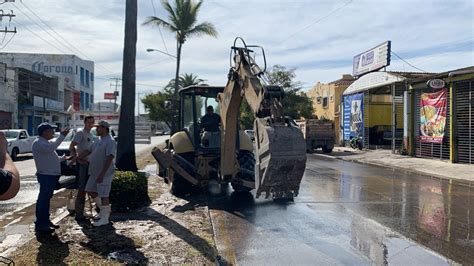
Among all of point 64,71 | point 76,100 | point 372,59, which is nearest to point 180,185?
point 372,59

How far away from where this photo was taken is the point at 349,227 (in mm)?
8242

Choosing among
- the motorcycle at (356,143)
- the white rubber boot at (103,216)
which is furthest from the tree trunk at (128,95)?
the motorcycle at (356,143)

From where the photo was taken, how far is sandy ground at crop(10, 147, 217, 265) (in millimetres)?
5992

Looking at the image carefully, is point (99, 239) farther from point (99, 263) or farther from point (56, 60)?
point (56, 60)

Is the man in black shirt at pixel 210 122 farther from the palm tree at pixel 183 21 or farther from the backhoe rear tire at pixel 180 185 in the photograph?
the palm tree at pixel 183 21

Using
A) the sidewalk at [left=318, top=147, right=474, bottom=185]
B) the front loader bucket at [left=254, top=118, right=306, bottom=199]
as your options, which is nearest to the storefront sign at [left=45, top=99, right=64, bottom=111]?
the sidewalk at [left=318, top=147, right=474, bottom=185]

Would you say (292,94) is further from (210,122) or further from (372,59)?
(210,122)

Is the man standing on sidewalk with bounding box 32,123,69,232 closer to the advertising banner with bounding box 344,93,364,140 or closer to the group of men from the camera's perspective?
the group of men

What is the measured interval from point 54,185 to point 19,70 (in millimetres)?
37823

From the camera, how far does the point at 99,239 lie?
692cm

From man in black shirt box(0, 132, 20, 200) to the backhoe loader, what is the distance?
3759mm

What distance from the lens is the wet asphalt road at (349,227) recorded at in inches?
253

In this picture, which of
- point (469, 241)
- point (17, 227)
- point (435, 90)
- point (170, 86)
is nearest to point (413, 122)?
point (435, 90)

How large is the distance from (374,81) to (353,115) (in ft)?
14.9
